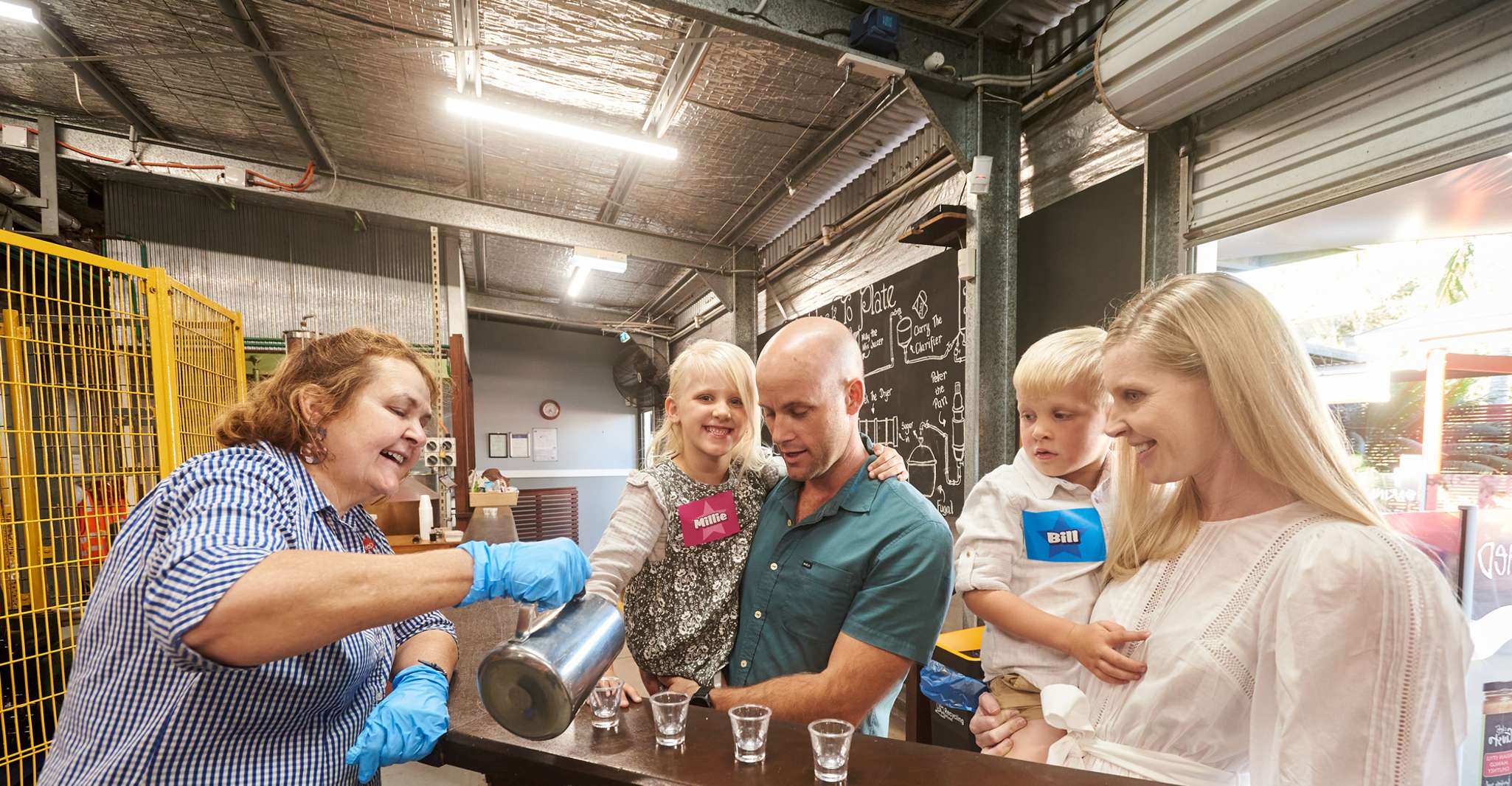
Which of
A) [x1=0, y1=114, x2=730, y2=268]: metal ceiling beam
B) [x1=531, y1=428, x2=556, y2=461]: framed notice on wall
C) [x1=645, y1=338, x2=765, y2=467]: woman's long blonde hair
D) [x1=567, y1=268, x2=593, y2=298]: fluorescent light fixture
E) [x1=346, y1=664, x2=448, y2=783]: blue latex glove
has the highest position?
[x1=0, y1=114, x2=730, y2=268]: metal ceiling beam

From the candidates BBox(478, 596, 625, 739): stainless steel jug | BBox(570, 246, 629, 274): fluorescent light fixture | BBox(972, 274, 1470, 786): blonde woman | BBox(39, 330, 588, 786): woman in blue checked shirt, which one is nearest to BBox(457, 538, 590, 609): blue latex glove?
BBox(39, 330, 588, 786): woman in blue checked shirt

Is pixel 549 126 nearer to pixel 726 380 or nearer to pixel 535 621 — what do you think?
pixel 726 380

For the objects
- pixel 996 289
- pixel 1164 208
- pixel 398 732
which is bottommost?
pixel 398 732

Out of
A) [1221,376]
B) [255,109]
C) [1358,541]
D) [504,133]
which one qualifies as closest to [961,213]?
[1221,376]

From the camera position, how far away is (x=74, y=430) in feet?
8.46

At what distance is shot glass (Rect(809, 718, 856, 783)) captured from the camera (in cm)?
97

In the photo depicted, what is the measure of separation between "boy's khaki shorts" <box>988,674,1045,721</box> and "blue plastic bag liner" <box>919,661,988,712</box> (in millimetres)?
459

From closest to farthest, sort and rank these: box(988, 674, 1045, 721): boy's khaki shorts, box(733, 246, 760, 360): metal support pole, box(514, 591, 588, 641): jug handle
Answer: box(514, 591, 588, 641): jug handle < box(988, 674, 1045, 721): boy's khaki shorts < box(733, 246, 760, 360): metal support pole

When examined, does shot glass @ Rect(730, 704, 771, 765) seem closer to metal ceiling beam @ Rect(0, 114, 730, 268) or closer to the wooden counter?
the wooden counter

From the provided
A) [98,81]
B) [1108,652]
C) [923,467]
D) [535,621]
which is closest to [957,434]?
[923,467]

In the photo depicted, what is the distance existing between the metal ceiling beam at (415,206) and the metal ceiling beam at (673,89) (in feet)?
3.13

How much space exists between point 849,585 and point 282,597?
3.45 feet

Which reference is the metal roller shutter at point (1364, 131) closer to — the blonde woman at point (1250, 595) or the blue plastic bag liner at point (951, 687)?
the blonde woman at point (1250, 595)

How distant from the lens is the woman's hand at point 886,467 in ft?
5.14
